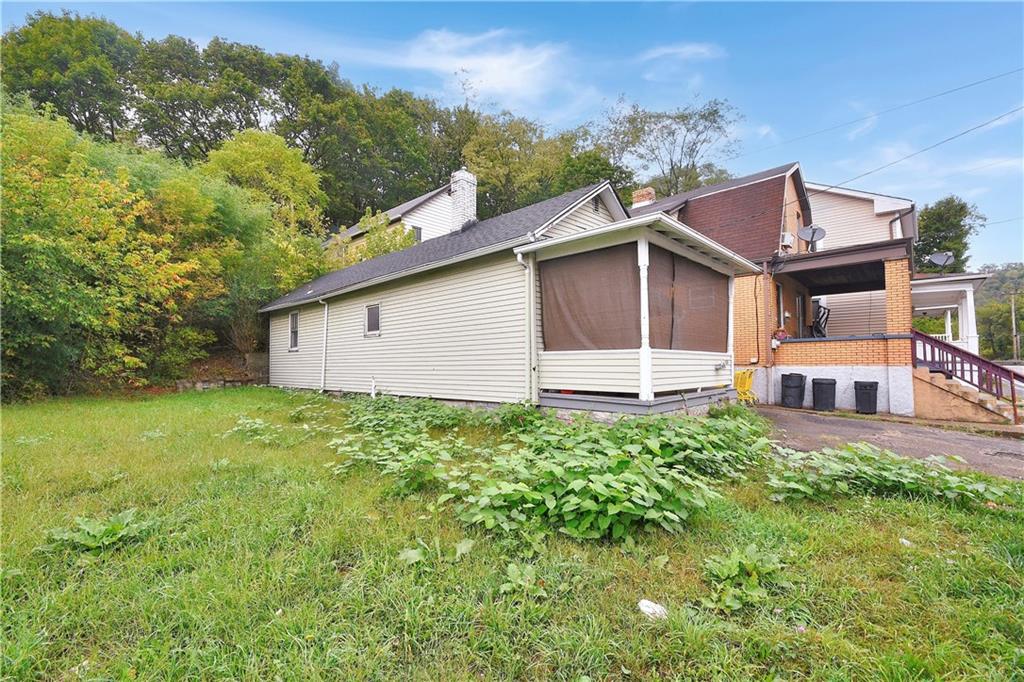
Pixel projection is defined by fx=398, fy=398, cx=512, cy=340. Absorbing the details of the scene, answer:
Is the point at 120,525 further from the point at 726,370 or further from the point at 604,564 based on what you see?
the point at 726,370

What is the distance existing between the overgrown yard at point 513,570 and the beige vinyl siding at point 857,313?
1282 cm

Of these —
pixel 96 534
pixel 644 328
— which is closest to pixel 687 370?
pixel 644 328

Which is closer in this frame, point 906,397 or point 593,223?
point 906,397

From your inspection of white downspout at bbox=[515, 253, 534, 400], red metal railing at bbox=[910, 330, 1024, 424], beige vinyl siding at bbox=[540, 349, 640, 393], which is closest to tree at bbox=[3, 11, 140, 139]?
white downspout at bbox=[515, 253, 534, 400]

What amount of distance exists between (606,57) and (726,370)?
8.88m

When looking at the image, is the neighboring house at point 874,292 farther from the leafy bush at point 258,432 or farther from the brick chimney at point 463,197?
the leafy bush at point 258,432

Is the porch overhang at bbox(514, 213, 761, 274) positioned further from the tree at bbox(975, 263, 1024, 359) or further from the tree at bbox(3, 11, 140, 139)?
the tree at bbox(975, 263, 1024, 359)

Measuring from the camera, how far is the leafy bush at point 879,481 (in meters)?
3.03

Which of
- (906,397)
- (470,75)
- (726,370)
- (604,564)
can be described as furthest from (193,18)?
(470,75)

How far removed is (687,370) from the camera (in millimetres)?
6699

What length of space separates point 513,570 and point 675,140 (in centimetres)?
2939

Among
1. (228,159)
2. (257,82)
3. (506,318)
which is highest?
(257,82)

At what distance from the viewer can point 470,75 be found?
29.2 metres

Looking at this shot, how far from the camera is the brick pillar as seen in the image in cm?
824
